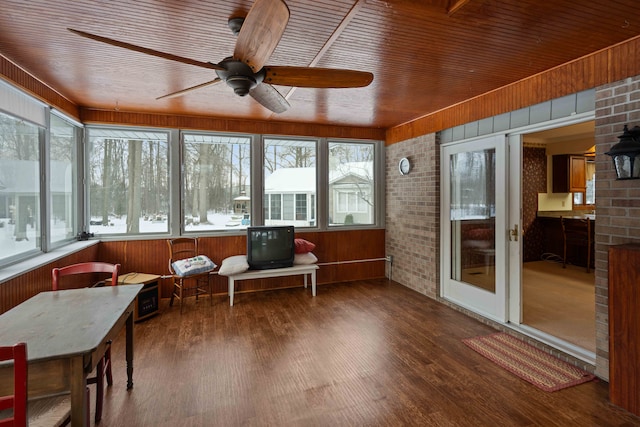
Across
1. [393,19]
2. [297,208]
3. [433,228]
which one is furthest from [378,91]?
[297,208]

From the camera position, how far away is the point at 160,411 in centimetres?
209

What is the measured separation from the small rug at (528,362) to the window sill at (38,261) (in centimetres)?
→ 387

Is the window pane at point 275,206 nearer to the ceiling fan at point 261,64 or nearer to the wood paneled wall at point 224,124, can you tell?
the wood paneled wall at point 224,124

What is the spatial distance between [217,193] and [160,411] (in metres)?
3.13

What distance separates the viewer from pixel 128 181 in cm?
438

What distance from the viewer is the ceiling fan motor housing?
194 centimetres

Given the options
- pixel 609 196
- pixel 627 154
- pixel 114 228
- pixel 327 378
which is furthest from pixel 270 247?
pixel 627 154

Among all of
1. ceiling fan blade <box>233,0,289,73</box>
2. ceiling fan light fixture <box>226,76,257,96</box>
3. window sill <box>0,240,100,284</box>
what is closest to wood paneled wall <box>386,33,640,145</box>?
ceiling fan blade <box>233,0,289,73</box>

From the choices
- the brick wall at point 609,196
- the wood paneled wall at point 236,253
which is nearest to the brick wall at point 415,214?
the wood paneled wall at point 236,253

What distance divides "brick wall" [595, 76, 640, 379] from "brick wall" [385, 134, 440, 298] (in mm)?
1944

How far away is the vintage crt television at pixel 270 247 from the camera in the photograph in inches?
171

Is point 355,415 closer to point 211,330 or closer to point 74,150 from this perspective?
point 211,330

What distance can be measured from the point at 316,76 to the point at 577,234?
Result: 5856 millimetres

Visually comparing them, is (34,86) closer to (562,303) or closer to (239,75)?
(239,75)
